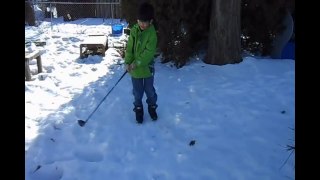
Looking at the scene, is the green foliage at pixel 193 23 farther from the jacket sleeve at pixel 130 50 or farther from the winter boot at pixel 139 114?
the winter boot at pixel 139 114

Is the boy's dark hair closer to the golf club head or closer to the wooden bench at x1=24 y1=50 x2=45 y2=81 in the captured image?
the golf club head

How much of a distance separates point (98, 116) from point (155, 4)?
3.16m

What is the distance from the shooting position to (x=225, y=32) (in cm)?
734

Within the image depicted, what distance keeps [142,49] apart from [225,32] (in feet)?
10.1

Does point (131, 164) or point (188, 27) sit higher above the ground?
point (188, 27)

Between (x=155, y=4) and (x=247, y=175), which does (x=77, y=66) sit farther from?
(x=247, y=175)

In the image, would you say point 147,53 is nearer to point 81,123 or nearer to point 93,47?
point 81,123

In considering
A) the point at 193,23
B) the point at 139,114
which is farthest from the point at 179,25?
the point at 139,114

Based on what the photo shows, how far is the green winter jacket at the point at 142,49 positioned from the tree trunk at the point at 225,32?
2.89 metres

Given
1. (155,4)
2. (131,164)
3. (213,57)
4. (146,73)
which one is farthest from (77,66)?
(131,164)

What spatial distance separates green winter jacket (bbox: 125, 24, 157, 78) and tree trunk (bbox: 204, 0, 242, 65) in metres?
2.89

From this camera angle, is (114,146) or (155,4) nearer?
(114,146)

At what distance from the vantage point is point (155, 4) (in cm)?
→ 741

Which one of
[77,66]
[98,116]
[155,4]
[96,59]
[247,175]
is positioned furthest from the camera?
[96,59]
